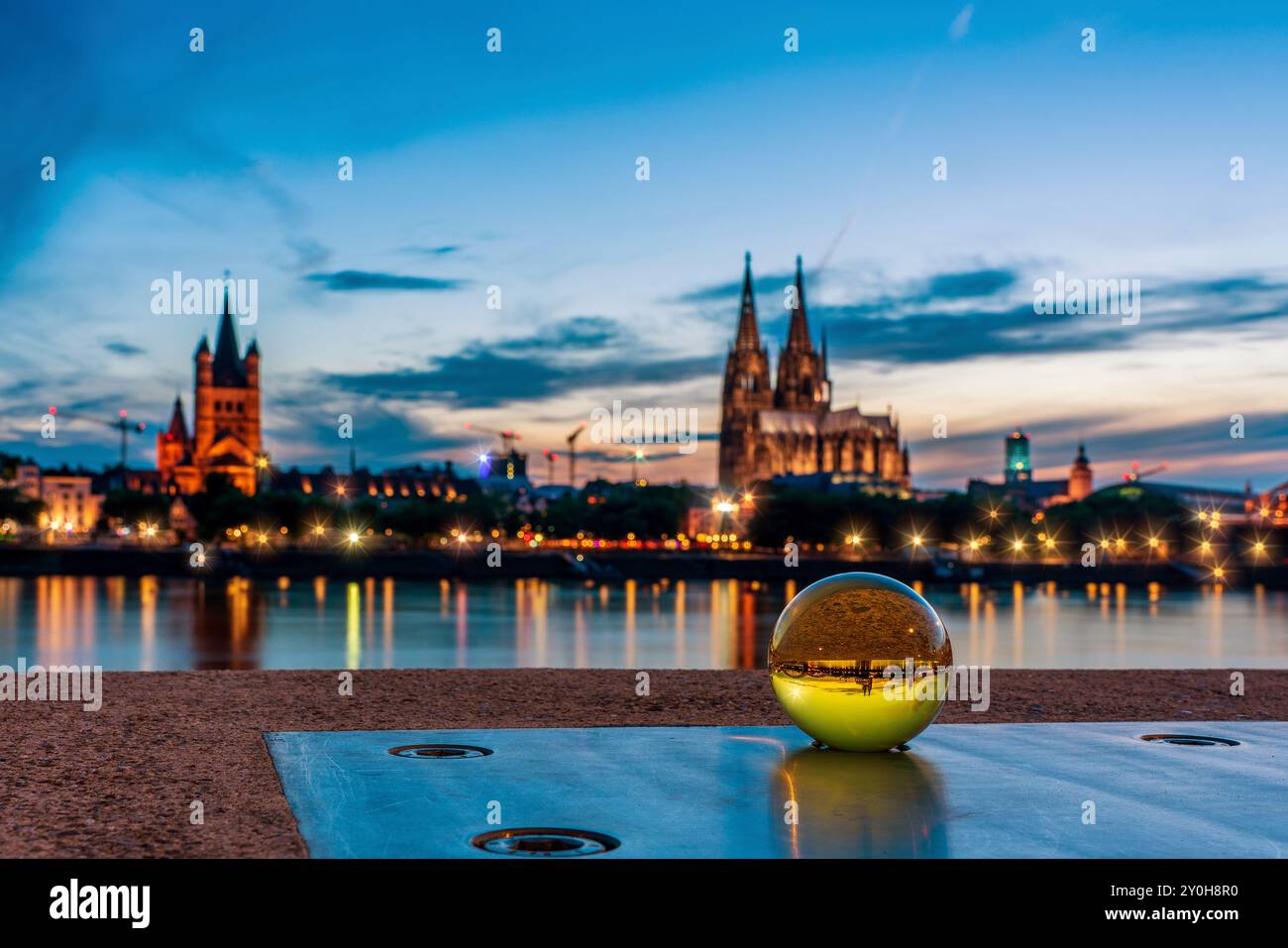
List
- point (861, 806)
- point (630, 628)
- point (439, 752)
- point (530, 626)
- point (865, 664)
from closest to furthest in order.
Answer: point (861, 806) < point (865, 664) < point (439, 752) < point (630, 628) < point (530, 626)

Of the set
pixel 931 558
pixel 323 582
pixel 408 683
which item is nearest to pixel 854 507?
pixel 931 558

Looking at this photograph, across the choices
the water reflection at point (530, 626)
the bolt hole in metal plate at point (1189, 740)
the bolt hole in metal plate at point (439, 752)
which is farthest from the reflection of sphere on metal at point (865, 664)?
the water reflection at point (530, 626)

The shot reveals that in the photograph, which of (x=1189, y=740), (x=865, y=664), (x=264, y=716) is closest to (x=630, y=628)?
(x=264, y=716)

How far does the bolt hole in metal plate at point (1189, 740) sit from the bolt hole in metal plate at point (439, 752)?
480cm

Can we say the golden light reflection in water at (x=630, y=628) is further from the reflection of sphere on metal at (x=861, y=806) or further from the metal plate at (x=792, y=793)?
the reflection of sphere on metal at (x=861, y=806)

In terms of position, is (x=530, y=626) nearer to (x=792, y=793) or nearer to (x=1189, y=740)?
(x=1189, y=740)

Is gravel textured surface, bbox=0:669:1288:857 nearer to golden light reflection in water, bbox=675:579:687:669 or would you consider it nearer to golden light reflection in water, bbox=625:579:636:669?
golden light reflection in water, bbox=625:579:636:669

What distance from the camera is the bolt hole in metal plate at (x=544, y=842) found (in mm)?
6312

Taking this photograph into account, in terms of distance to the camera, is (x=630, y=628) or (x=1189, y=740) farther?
(x=630, y=628)

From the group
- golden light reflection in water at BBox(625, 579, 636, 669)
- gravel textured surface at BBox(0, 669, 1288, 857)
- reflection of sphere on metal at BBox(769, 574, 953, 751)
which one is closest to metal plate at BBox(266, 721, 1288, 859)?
reflection of sphere on metal at BBox(769, 574, 953, 751)

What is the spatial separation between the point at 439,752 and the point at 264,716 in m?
4.15

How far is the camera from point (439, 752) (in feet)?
30.4

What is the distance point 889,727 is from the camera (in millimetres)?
8766
